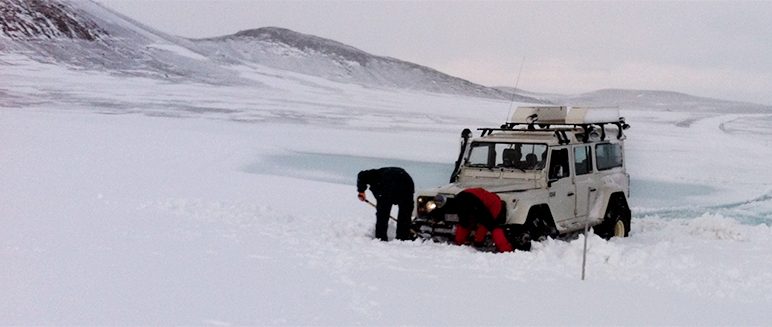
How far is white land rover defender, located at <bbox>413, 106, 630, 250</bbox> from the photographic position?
24.1ft

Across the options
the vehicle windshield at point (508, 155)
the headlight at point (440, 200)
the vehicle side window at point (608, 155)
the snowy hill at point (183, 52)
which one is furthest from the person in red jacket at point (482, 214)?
the snowy hill at point (183, 52)

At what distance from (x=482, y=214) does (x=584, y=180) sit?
1968 mm

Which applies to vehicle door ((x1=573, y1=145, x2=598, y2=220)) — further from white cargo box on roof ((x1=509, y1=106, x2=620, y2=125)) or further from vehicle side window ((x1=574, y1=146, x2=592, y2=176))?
white cargo box on roof ((x1=509, y1=106, x2=620, y2=125))

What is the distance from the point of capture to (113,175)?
38.8ft

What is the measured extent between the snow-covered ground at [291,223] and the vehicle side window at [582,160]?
3.20 feet

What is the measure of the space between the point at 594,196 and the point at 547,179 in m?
1.10

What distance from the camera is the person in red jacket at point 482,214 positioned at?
687cm

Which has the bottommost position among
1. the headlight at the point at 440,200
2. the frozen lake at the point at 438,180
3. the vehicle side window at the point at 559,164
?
the frozen lake at the point at 438,180

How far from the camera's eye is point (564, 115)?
8.73 m

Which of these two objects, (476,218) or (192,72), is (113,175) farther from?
(192,72)

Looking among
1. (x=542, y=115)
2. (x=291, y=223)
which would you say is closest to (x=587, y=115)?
(x=542, y=115)

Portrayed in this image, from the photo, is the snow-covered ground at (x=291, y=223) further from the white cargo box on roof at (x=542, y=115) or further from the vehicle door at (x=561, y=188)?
the white cargo box on roof at (x=542, y=115)

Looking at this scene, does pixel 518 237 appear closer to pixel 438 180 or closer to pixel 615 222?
pixel 615 222

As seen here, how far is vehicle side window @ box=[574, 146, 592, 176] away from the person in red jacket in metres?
1.56
